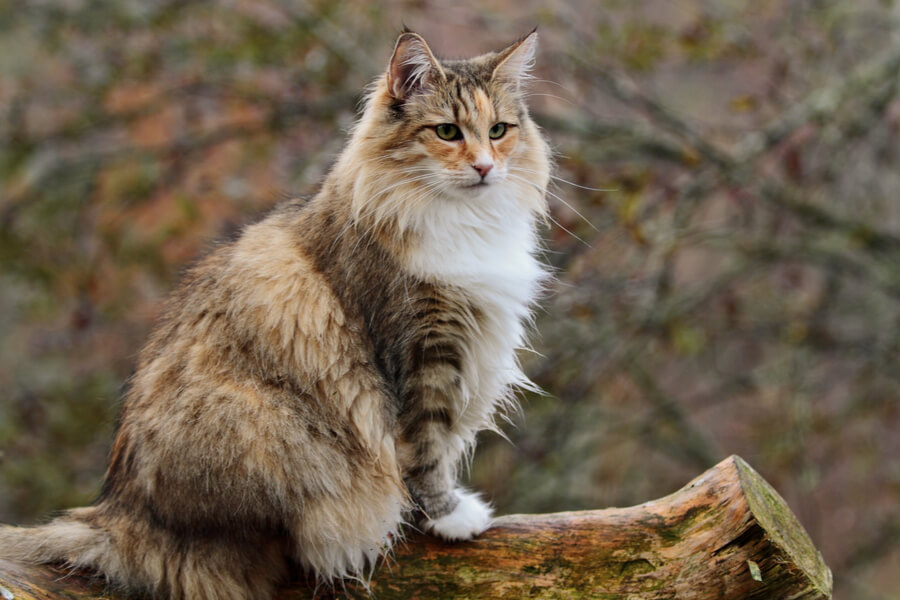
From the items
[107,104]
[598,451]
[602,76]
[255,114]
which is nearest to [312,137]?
[255,114]

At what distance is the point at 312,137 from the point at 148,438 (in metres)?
3.75

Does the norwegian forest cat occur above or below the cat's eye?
below

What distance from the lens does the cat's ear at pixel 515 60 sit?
301 cm

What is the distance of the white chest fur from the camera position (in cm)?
281

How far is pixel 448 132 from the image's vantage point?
9.42 ft

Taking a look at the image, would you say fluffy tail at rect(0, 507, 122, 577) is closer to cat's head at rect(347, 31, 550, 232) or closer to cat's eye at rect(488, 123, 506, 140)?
cat's head at rect(347, 31, 550, 232)

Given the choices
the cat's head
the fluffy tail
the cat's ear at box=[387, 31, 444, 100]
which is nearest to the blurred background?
the cat's head

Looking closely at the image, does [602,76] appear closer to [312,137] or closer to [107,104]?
[312,137]

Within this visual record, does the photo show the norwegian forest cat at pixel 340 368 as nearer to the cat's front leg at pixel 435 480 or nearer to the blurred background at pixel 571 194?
the cat's front leg at pixel 435 480

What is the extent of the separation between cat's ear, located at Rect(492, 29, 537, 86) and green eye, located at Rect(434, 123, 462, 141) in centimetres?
28

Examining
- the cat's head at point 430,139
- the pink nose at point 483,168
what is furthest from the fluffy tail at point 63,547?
the pink nose at point 483,168

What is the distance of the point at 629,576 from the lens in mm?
2619

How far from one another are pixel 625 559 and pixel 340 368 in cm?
108

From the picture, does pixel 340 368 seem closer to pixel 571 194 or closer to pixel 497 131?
pixel 497 131
